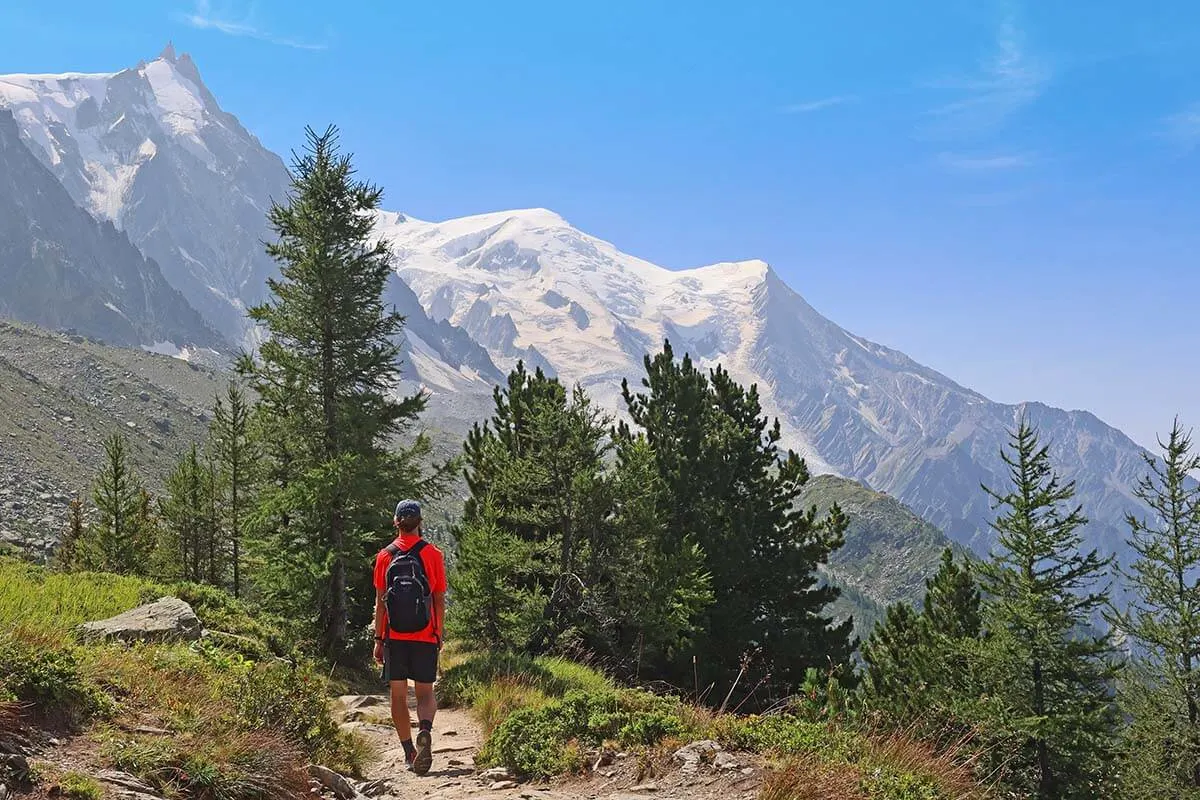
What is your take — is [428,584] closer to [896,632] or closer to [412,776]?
[412,776]

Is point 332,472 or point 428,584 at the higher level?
point 332,472

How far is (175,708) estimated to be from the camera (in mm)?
6871

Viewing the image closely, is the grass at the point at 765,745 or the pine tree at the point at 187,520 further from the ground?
the pine tree at the point at 187,520

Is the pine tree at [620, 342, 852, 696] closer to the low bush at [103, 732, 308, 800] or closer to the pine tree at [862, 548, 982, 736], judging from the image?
the pine tree at [862, 548, 982, 736]

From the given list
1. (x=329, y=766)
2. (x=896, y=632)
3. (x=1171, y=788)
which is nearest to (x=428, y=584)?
(x=329, y=766)

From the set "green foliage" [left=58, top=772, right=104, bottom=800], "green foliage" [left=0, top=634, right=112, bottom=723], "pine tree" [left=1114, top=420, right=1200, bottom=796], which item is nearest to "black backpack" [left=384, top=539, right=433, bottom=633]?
"green foliage" [left=0, top=634, right=112, bottom=723]

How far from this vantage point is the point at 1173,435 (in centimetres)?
3033

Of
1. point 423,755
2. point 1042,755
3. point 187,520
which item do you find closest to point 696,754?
point 423,755

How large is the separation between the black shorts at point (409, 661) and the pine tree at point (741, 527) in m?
18.6

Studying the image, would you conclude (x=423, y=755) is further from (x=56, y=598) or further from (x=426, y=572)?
(x=56, y=598)

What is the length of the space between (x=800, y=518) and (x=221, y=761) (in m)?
25.0

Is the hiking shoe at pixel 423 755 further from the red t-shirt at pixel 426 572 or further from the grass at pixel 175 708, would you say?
the red t-shirt at pixel 426 572

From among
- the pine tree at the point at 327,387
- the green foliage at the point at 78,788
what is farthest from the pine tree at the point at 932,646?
the green foliage at the point at 78,788

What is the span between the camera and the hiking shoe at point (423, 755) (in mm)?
8586
